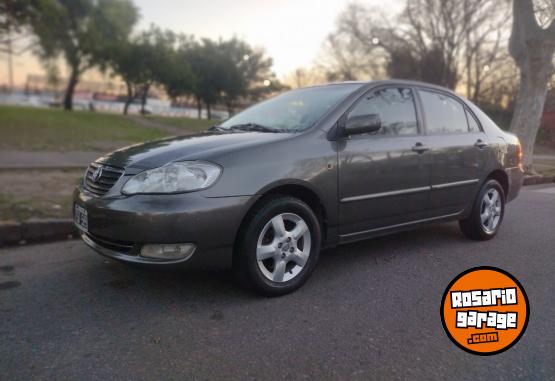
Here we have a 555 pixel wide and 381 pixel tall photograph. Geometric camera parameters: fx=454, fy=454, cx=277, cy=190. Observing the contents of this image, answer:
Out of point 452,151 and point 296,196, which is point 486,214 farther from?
point 296,196

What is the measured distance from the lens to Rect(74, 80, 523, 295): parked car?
2795 mm

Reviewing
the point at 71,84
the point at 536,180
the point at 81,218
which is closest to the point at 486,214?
the point at 81,218

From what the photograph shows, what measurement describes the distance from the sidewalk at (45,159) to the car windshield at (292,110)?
4.80m

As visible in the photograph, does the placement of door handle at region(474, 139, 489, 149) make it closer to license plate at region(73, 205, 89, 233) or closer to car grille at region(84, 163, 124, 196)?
car grille at region(84, 163, 124, 196)

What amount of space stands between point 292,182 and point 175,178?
79cm

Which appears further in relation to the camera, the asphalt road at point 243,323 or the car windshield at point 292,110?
the car windshield at point 292,110

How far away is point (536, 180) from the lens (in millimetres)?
10547

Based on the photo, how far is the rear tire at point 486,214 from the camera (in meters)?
4.61

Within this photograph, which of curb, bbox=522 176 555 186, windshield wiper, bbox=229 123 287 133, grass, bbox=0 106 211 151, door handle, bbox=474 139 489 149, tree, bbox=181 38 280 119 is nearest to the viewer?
→ windshield wiper, bbox=229 123 287 133

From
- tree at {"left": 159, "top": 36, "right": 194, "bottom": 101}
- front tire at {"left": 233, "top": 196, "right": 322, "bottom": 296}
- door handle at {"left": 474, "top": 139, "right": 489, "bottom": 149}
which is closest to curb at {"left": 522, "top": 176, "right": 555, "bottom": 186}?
door handle at {"left": 474, "top": 139, "right": 489, "bottom": 149}

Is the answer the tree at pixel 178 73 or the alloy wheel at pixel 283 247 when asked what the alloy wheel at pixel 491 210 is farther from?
the tree at pixel 178 73

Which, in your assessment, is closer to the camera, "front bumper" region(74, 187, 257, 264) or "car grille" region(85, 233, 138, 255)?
"front bumper" region(74, 187, 257, 264)

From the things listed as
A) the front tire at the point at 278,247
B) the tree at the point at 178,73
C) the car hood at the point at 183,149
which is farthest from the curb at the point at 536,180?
the tree at the point at 178,73

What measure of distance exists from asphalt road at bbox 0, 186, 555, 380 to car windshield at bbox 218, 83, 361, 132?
122cm
